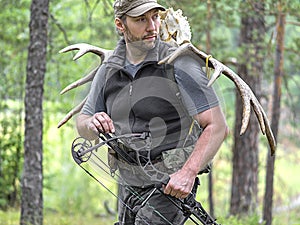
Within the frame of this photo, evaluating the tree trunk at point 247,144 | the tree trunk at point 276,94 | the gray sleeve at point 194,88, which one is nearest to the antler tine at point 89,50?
the gray sleeve at point 194,88

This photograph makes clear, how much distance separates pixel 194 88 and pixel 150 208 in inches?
35.2

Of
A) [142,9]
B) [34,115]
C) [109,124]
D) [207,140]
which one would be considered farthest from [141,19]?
[34,115]

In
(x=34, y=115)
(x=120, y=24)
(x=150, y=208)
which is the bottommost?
(x=150, y=208)

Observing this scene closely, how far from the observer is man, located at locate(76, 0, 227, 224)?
4133mm

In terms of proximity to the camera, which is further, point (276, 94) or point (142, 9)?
point (276, 94)

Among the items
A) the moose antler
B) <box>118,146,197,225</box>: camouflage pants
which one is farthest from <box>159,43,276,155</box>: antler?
<box>118,146,197,225</box>: camouflage pants

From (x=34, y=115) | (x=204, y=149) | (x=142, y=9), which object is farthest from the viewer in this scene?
(x=34, y=115)

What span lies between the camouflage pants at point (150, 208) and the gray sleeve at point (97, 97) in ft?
2.02

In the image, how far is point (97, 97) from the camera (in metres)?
4.69

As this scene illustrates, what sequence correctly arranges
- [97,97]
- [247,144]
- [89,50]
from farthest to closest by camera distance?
1. [247,144]
2. [89,50]
3. [97,97]

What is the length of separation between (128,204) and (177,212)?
1.24 ft

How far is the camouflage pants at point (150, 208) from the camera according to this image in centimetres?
436

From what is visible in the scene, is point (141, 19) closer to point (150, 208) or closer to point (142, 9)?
point (142, 9)

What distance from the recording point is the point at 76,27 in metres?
11.1
